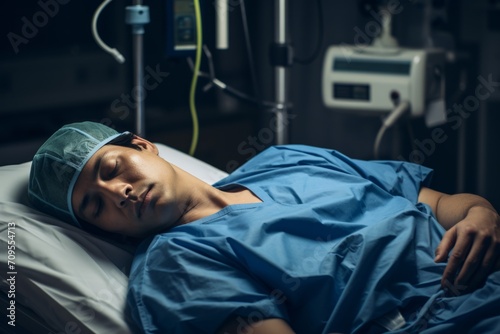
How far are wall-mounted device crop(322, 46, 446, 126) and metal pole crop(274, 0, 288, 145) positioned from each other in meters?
0.43

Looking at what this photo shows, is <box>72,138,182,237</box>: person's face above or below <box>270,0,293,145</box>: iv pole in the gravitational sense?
below

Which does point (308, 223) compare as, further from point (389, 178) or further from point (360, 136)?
point (360, 136)

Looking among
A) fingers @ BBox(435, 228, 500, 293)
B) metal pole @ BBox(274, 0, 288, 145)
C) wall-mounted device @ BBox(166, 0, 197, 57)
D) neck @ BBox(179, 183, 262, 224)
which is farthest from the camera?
metal pole @ BBox(274, 0, 288, 145)

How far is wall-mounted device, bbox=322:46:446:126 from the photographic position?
275 centimetres

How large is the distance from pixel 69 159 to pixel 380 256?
2.37 feet

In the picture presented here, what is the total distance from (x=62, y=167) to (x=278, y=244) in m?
0.52

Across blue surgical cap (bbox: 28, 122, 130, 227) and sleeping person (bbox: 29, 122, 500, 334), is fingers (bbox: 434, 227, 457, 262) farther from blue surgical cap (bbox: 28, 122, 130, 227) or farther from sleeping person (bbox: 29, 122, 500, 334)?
blue surgical cap (bbox: 28, 122, 130, 227)

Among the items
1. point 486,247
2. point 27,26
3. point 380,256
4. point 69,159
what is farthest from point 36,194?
point 27,26

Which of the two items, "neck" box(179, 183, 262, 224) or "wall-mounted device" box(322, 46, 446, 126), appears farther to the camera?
"wall-mounted device" box(322, 46, 446, 126)

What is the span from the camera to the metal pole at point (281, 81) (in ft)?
8.12

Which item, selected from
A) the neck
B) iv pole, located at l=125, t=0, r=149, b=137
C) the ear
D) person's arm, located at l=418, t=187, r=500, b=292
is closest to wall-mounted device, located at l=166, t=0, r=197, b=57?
iv pole, located at l=125, t=0, r=149, b=137

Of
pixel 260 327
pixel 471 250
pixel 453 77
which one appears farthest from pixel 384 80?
pixel 260 327

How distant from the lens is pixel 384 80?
9.19ft

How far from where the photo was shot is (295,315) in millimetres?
1584
